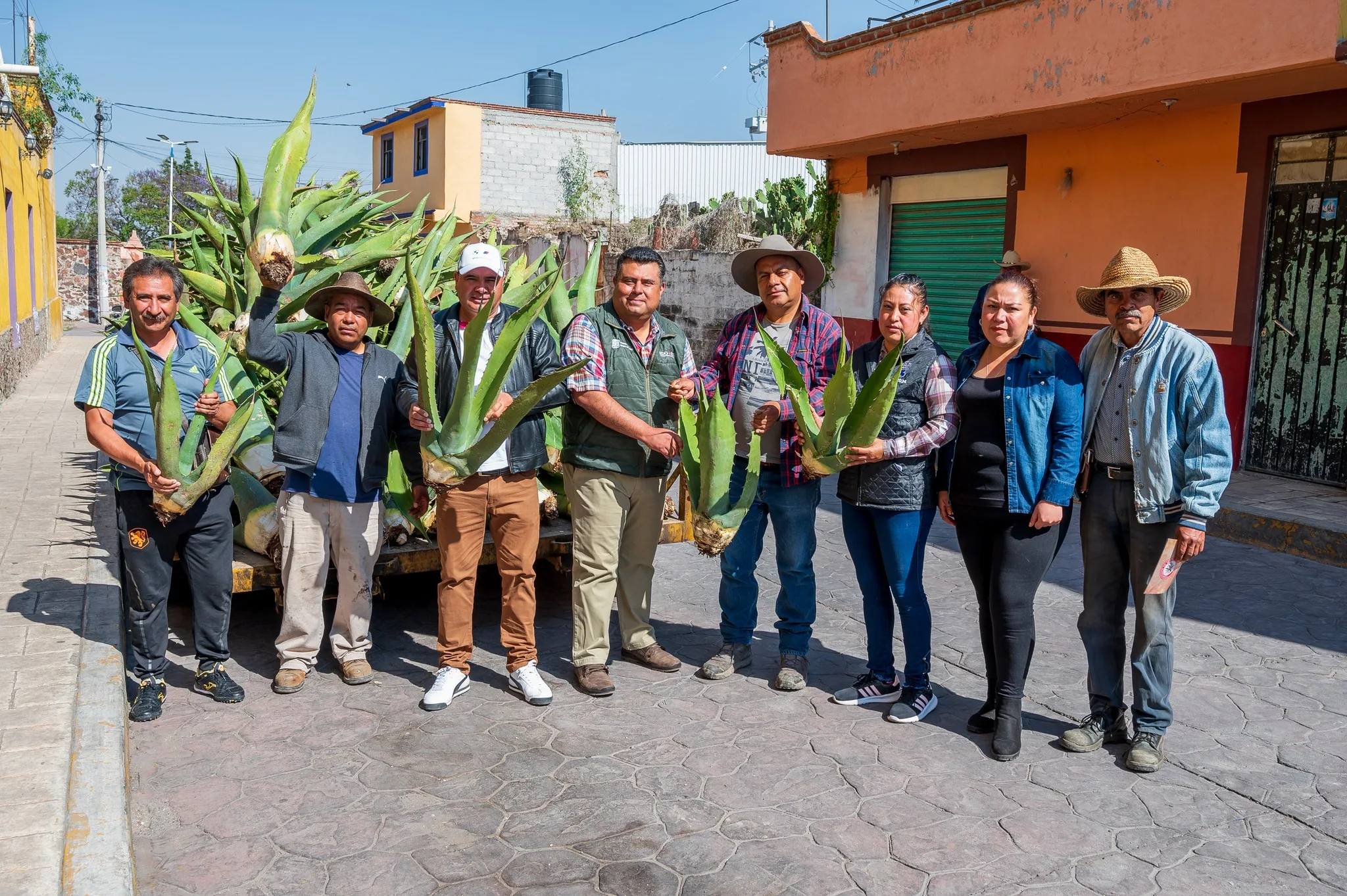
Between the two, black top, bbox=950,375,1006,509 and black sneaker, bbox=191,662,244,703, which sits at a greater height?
black top, bbox=950,375,1006,509

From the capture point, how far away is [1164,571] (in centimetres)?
383

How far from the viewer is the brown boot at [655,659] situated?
4.99 metres

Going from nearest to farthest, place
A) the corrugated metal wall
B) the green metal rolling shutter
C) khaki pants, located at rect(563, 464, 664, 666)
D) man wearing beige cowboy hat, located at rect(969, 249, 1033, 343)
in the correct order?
khaki pants, located at rect(563, 464, 664, 666), man wearing beige cowboy hat, located at rect(969, 249, 1033, 343), the green metal rolling shutter, the corrugated metal wall

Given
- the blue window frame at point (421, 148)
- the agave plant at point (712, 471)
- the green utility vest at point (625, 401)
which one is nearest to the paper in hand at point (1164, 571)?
the agave plant at point (712, 471)

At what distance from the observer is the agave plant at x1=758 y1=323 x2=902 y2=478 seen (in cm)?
405

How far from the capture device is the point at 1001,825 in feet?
11.7

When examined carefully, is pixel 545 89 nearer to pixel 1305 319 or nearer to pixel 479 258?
pixel 1305 319

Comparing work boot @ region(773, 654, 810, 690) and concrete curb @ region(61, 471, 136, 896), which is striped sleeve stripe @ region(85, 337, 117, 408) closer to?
concrete curb @ region(61, 471, 136, 896)

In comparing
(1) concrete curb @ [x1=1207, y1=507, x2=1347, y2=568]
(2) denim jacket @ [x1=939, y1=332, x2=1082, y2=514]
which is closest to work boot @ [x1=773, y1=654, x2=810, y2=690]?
(2) denim jacket @ [x1=939, y1=332, x2=1082, y2=514]

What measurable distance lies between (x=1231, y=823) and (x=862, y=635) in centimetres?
220

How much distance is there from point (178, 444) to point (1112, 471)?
3.44 m

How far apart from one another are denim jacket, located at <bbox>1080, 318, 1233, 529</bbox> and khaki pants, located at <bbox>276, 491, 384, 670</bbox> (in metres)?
3.06

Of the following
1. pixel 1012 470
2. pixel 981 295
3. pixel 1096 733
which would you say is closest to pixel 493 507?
pixel 1012 470

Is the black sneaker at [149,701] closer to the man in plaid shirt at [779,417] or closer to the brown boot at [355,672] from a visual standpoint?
the brown boot at [355,672]
